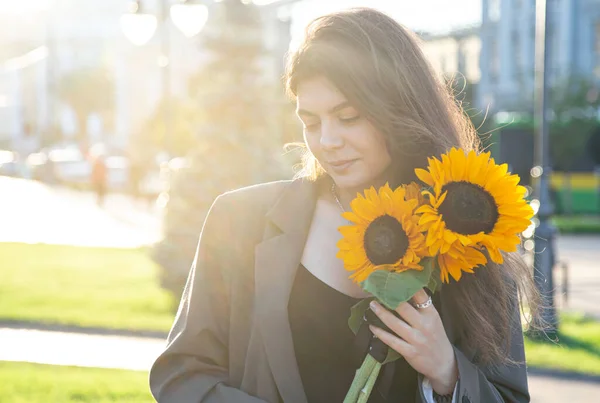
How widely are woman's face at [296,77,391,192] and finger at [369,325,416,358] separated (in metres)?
0.53

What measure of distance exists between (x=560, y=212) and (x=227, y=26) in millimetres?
20488

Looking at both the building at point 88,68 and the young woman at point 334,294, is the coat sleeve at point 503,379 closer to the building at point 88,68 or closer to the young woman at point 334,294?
the young woman at point 334,294

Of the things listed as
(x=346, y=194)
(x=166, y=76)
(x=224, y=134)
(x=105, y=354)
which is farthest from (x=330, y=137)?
(x=166, y=76)

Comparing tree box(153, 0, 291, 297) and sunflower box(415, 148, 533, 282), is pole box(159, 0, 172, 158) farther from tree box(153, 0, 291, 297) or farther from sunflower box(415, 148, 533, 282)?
sunflower box(415, 148, 533, 282)

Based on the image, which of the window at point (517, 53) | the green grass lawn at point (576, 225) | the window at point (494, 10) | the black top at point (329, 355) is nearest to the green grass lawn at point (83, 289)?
the black top at point (329, 355)

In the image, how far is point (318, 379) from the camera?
2646 millimetres

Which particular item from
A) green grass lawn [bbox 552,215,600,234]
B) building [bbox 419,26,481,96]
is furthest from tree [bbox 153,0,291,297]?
building [bbox 419,26,481,96]

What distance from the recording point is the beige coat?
2584 mm

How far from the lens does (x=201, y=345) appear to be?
103 inches

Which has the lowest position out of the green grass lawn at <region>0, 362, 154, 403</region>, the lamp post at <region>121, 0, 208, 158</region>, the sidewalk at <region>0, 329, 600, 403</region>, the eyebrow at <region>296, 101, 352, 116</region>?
the sidewalk at <region>0, 329, 600, 403</region>

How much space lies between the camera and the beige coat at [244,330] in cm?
258

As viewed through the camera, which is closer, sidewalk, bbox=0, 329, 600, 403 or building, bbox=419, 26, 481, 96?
sidewalk, bbox=0, 329, 600, 403

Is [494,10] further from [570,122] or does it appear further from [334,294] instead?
[334,294]

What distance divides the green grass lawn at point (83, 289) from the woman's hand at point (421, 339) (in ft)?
27.4
